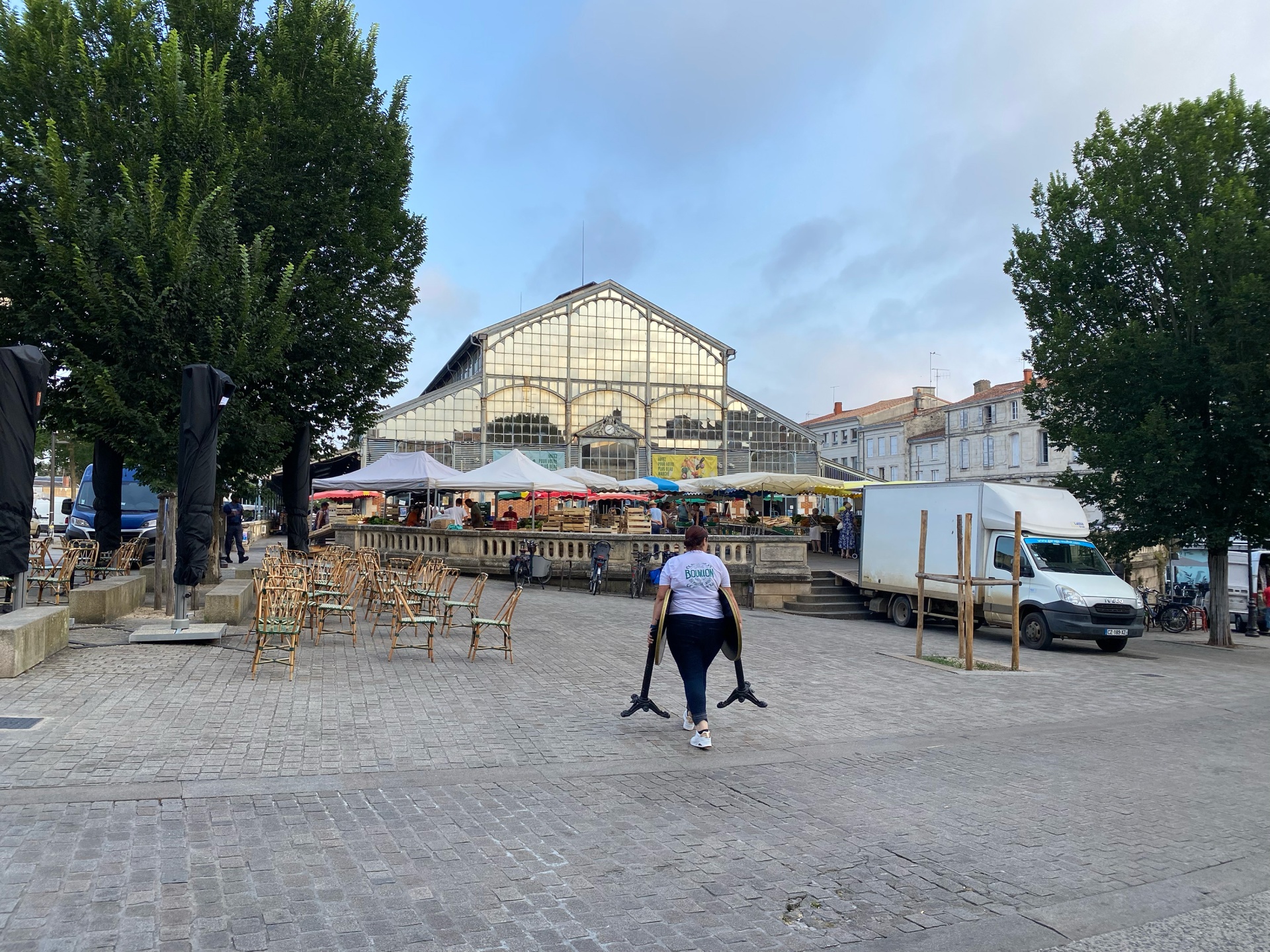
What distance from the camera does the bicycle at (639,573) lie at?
859 inches

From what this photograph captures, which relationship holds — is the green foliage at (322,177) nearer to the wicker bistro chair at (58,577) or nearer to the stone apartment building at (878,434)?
the wicker bistro chair at (58,577)

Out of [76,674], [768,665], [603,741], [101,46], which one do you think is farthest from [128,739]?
[101,46]

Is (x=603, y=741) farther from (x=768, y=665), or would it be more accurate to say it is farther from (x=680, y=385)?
(x=680, y=385)

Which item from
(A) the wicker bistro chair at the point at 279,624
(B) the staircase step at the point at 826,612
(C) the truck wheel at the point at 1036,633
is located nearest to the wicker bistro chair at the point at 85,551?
(A) the wicker bistro chair at the point at 279,624

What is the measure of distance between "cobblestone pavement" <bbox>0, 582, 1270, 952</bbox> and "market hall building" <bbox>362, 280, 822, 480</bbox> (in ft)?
110

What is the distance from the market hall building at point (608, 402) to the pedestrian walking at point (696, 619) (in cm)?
3594

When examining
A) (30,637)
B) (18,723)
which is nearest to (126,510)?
(30,637)

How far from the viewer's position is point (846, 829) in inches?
217

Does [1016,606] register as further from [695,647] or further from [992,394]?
[992,394]

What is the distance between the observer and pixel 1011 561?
17.4m

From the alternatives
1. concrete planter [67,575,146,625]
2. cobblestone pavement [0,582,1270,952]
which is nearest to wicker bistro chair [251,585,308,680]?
cobblestone pavement [0,582,1270,952]

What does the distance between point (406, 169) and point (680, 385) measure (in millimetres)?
30400

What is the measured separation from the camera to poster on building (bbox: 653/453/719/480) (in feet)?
150

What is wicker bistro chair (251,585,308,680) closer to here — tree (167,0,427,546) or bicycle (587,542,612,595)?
tree (167,0,427,546)
